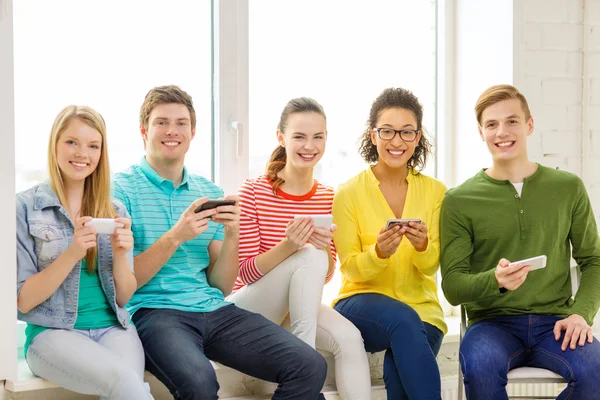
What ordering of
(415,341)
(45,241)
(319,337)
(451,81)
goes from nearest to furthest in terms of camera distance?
(45,241), (415,341), (319,337), (451,81)

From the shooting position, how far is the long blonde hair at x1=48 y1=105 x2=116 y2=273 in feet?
7.55

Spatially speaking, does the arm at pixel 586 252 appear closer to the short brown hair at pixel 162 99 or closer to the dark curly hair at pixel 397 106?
the dark curly hair at pixel 397 106

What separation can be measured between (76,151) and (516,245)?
149 cm

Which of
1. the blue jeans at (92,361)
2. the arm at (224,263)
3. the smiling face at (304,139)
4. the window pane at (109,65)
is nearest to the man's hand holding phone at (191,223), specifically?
the arm at (224,263)

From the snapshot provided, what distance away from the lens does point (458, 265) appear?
260 cm

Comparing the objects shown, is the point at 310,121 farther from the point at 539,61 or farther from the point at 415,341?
the point at 539,61

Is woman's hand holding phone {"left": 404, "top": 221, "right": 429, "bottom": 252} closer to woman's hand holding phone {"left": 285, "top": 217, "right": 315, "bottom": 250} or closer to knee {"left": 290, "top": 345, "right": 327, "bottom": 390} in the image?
woman's hand holding phone {"left": 285, "top": 217, "right": 315, "bottom": 250}

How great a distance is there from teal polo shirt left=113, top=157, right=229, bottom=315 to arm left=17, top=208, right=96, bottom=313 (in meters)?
0.34

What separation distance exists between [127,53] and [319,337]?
4.34ft

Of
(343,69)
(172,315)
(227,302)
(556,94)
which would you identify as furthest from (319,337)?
(556,94)

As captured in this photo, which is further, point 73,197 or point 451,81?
point 451,81

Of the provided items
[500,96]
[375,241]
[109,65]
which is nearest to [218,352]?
[375,241]

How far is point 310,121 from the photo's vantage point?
274 centimetres

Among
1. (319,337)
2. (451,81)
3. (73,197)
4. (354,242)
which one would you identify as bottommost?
(319,337)
